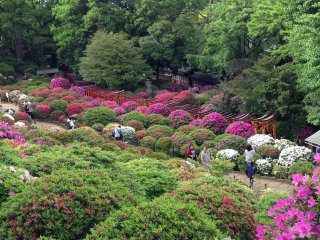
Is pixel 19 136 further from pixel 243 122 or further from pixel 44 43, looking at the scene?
pixel 44 43

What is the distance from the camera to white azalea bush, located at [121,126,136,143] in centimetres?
2012

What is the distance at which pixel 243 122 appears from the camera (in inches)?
794

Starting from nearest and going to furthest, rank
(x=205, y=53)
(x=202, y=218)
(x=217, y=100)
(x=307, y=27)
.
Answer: (x=202, y=218), (x=307, y=27), (x=217, y=100), (x=205, y=53)

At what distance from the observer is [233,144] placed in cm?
1755

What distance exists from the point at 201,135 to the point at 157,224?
14098mm

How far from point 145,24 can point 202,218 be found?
106 ft

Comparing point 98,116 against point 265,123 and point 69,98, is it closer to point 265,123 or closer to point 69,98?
point 69,98

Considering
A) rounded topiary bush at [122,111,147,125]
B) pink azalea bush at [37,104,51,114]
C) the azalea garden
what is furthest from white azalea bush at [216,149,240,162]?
pink azalea bush at [37,104,51,114]

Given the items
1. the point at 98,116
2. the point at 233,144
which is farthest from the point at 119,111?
the point at 233,144

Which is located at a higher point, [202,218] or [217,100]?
[202,218]

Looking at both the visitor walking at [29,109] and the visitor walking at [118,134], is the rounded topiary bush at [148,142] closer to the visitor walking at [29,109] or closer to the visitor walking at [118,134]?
the visitor walking at [118,134]

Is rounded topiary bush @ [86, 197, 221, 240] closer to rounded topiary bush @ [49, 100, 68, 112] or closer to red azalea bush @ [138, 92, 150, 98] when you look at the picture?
rounded topiary bush @ [49, 100, 68, 112]

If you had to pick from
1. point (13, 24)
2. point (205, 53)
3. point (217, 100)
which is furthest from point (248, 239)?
point (13, 24)

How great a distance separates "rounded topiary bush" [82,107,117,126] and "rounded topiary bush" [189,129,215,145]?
4.96m
